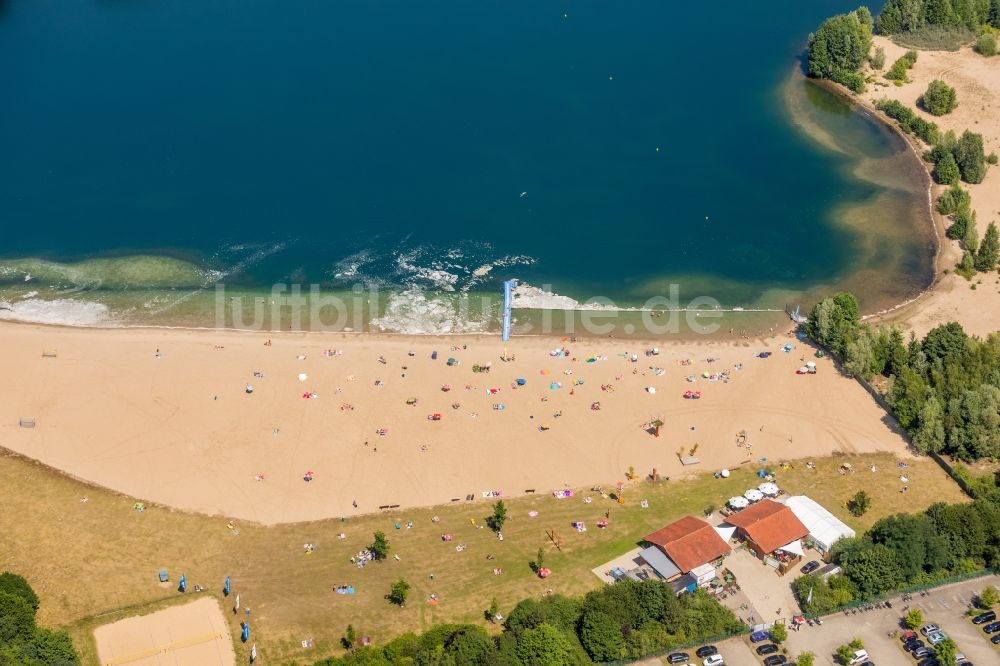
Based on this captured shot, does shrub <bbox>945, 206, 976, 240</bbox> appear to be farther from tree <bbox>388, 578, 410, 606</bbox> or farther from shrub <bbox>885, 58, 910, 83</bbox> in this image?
tree <bbox>388, 578, 410, 606</bbox>

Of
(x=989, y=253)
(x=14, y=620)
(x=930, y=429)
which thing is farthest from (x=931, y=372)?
(x=14, y=620)

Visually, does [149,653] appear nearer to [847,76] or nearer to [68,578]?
[68,578]

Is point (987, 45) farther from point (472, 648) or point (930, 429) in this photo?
point (472, 648)

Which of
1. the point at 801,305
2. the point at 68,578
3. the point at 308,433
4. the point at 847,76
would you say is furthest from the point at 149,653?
the point at 847,76

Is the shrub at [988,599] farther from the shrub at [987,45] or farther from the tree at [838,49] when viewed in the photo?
the shrub at [987,45]

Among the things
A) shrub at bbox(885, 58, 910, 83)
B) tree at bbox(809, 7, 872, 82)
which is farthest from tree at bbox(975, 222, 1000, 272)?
tree at bbox(809, 7, 872, 82)
